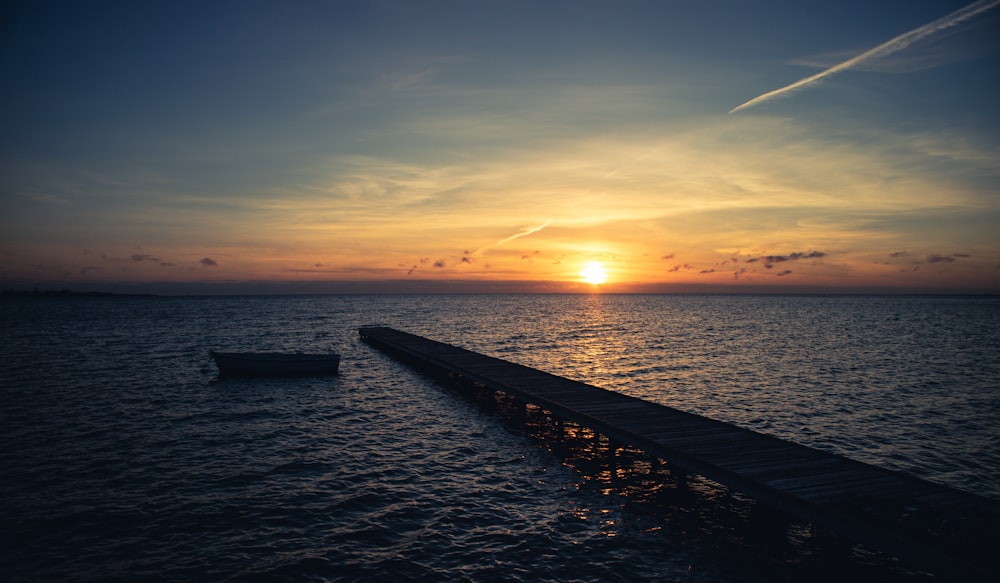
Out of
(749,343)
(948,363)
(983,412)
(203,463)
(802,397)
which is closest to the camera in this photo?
(203,463)

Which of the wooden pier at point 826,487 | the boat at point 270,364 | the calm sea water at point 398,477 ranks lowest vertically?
the calm sea water at point 398,477

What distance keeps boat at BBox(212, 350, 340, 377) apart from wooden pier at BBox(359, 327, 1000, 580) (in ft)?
63.2

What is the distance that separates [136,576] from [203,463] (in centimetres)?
721

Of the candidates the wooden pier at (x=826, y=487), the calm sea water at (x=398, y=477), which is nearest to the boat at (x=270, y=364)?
the calm sea water at (x=398, y=477)

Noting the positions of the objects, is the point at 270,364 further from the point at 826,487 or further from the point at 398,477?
the point at 826,487

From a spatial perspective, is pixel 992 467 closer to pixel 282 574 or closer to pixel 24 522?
pixel 282 574

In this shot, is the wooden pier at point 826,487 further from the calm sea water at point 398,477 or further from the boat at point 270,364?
the boat at point 270,364

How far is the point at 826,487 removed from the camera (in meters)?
11.1

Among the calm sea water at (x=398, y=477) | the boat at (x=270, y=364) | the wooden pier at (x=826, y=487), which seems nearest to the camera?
the wooden pier at (x=826, y=487)

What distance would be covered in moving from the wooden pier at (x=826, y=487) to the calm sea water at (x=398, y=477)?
48.6 inches

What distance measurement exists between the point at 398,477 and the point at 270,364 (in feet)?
68.1

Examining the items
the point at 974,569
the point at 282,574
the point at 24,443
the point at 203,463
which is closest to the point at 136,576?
the point at 282,574

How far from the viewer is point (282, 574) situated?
404 inches

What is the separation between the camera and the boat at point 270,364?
32.6m
